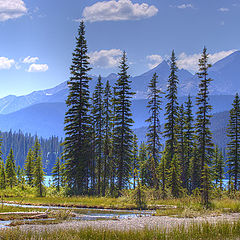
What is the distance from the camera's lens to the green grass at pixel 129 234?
10.8 meters

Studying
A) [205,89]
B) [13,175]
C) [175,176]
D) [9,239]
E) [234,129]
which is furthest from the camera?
[13,175]

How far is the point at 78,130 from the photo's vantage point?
122 feet

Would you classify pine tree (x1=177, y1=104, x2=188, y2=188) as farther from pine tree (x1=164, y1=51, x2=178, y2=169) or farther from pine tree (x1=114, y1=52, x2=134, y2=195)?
pine tree (x1=114, y1=52, x2=134, y2=195)

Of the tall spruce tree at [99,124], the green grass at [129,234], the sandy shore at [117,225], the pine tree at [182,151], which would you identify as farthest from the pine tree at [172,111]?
the green grass at [129,234]

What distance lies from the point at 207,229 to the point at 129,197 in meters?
11.7

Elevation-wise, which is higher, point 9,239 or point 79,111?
point 79,111

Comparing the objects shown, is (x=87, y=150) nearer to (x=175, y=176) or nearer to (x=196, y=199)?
(x=175, y=176)

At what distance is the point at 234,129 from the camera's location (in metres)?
49.8

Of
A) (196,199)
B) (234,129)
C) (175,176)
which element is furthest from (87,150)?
(234,129)

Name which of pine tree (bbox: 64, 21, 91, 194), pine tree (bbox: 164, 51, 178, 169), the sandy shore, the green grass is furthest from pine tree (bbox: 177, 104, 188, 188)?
the green grass

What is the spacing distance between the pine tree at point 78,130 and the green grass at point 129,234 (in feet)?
80.9

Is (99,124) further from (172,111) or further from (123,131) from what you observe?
(172,111)

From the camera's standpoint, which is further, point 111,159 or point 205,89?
point 111,159

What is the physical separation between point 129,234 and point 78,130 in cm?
2661
